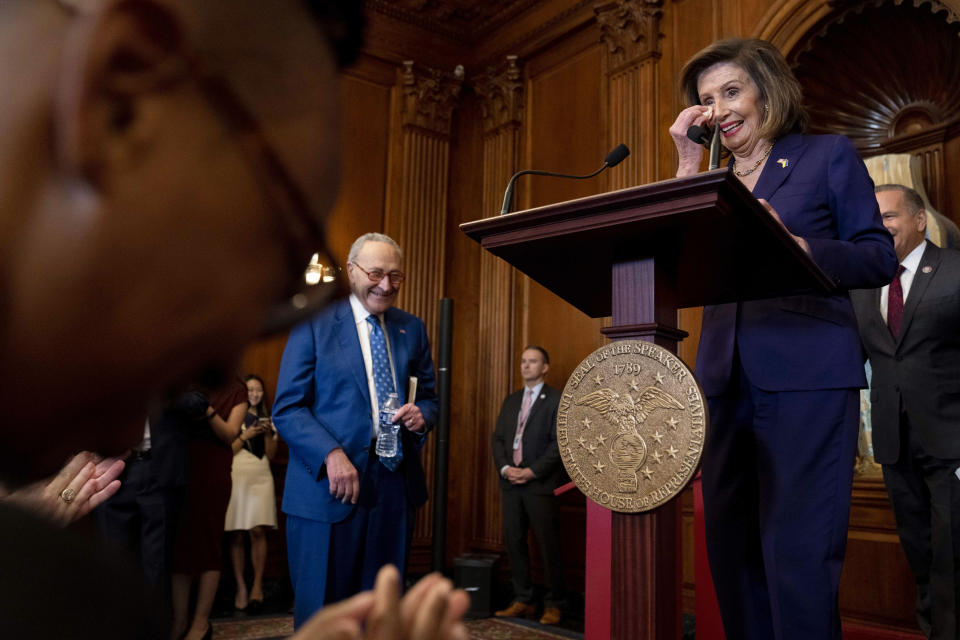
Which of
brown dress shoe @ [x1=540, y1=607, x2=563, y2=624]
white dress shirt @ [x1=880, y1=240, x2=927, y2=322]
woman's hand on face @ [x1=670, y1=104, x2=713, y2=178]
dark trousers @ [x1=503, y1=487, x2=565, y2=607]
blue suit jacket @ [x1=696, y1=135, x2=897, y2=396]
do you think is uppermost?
white dress shirt @ [x1=880, y1=240, x2=927, y2=322]

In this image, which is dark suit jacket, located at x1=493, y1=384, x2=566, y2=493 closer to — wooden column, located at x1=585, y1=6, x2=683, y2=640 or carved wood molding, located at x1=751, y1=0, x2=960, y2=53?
carved wood molding, located at x1=751, y1=0, x2=960, y2=53

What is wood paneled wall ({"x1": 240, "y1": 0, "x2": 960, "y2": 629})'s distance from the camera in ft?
19.9

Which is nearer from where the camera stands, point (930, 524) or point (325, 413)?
point (325, 413)

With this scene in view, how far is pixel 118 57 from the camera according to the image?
0.35 meters

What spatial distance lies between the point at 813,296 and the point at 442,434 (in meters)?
3.31

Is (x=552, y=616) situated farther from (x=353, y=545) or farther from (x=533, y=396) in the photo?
(x=353, y=545)

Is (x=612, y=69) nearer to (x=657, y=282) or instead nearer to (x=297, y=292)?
(x=657, y=282)

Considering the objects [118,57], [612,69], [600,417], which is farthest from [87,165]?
[612,69]

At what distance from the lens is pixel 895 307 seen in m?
3.82

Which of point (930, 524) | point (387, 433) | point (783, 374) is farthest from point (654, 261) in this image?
point (930, 524)

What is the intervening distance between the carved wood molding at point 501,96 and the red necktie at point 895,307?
4.17 m

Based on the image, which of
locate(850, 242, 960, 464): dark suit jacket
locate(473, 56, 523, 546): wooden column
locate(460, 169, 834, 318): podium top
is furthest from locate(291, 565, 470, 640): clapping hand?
locate(473, 56, 523, 546): wooden column

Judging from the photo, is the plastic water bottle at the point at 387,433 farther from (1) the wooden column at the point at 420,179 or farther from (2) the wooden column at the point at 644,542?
(1) the wooden column at the point at 420,179

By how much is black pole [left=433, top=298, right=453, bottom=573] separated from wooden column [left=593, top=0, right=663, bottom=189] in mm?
1925
